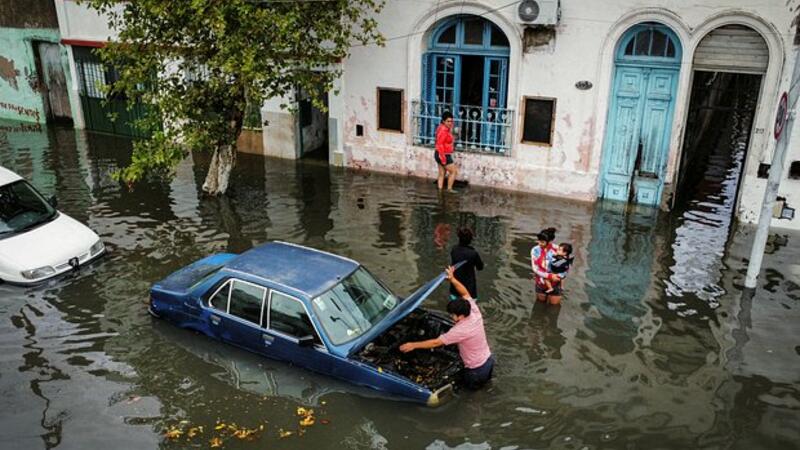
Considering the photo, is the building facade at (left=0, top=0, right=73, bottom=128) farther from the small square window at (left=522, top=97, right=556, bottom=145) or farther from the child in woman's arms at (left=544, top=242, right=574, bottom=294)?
the child in woman's arms at (left=544, top=242, right=574, bottom=294)

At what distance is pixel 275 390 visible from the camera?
7.76 meters

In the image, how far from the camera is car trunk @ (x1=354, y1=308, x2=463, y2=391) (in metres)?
7.48

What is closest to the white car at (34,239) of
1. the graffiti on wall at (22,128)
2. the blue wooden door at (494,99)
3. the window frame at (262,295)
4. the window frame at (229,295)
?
the window frame at (229,295)

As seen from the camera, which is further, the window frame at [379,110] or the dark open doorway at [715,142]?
the window frame at [379,110]

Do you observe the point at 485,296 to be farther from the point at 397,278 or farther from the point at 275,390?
the point at 275,390

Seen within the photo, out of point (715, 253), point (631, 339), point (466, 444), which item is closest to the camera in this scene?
point (466, 444)

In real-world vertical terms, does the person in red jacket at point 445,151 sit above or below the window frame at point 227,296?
above

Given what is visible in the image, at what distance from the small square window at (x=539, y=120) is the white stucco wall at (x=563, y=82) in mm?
146

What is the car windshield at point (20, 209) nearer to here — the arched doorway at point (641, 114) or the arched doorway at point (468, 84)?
the arched doorway at point (468, 84)

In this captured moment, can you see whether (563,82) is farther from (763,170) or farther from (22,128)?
(22,128)

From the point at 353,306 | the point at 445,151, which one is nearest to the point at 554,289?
the point at 353,306

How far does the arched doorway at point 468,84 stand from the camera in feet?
48.5

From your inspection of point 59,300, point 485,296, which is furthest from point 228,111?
point 485,296

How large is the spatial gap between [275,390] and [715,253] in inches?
328
